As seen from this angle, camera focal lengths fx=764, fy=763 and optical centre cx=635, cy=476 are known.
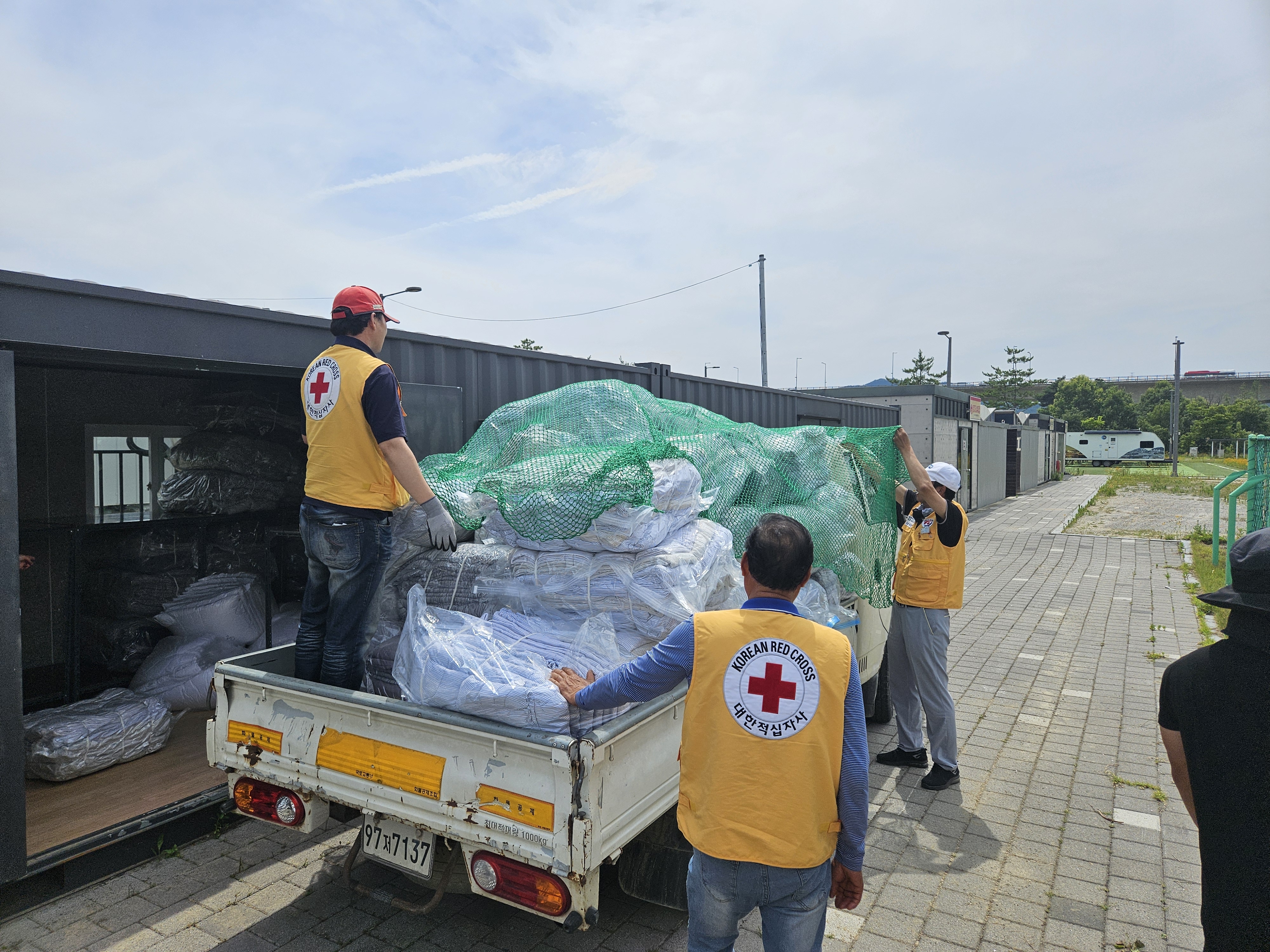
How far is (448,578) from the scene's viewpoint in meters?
3.31

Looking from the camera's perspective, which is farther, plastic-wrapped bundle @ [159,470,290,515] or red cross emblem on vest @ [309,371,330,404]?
plastic-wrapped bundle @ [159,470,290,515]

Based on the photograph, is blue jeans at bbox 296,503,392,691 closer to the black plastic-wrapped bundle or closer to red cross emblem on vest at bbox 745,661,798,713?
red cross emblem on vest at bbox 745,661,798,713

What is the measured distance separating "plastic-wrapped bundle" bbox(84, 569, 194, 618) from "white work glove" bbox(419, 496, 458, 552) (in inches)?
145

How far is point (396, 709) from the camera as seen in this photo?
2596mm

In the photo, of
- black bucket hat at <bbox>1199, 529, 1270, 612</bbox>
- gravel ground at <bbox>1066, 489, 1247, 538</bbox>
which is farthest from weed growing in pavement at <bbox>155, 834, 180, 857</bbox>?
gravel ground at <bbox>1066, 489, 1247, 538</bbox>

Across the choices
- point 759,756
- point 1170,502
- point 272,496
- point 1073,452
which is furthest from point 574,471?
point 1073,452

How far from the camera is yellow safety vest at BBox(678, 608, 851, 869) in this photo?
190cm

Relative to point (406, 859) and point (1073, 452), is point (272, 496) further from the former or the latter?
point (1073, 452)

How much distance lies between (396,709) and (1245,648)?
239 centimetres

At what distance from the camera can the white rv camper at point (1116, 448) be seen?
61.2m

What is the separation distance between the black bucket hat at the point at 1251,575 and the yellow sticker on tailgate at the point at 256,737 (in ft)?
9.86

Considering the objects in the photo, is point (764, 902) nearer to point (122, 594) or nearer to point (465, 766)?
point (465, 766)

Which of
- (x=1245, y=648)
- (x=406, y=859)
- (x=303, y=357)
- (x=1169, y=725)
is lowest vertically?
(x=406, y=859)

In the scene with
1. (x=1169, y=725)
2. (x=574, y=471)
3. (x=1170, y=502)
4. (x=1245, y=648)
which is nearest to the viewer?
(x=1245, y=648)
